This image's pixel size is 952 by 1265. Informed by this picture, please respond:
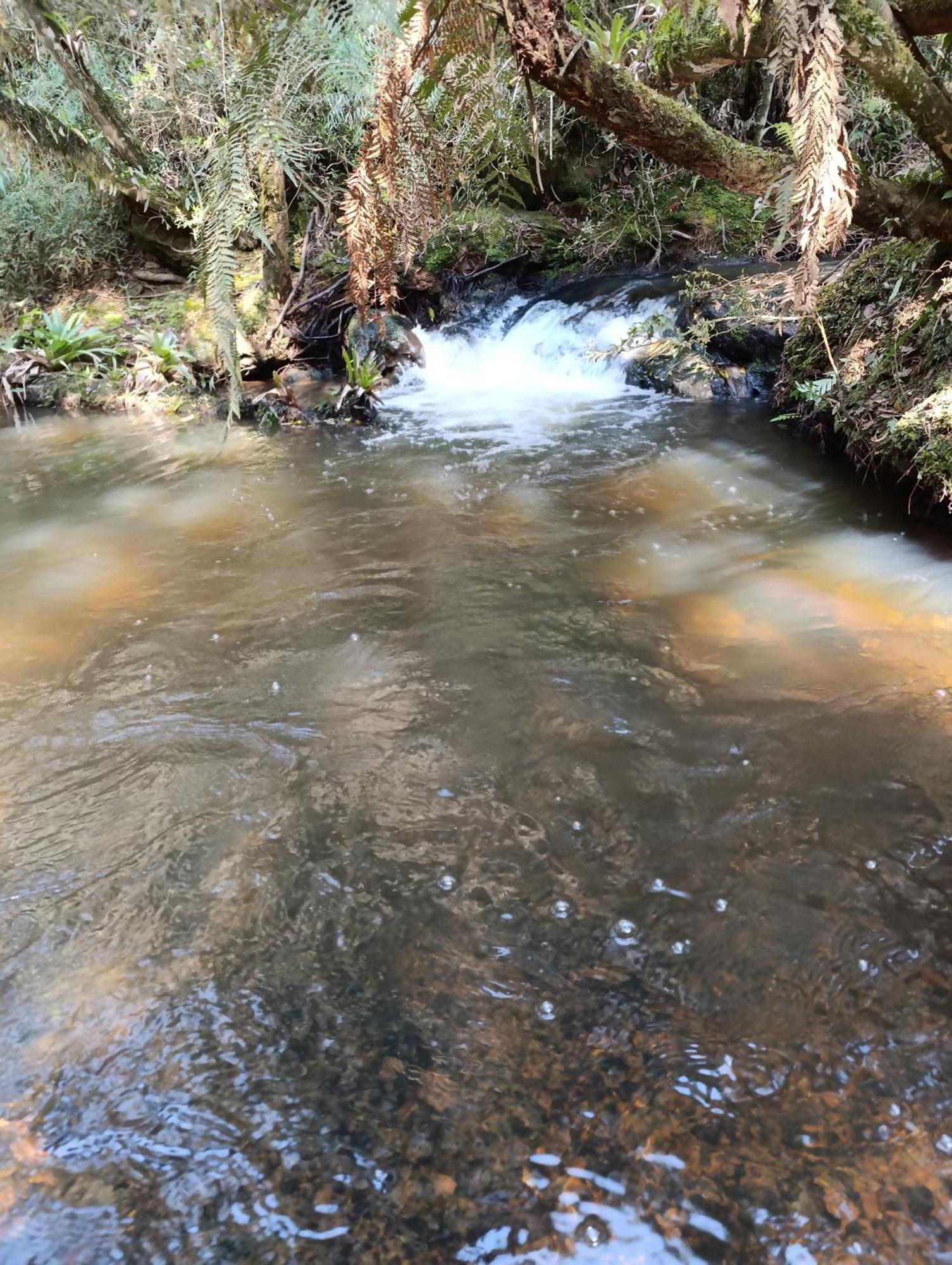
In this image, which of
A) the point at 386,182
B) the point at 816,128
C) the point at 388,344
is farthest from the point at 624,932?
the point at 388,344

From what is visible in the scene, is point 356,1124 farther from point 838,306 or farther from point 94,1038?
point 838,306

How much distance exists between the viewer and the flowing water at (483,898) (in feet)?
5.59

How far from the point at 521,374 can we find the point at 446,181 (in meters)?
5.83

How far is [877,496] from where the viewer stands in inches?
199

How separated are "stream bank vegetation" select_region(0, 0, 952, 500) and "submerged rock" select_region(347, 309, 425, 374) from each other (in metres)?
0.08

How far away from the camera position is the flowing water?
1.71 m

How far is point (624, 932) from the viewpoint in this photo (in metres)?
2.29

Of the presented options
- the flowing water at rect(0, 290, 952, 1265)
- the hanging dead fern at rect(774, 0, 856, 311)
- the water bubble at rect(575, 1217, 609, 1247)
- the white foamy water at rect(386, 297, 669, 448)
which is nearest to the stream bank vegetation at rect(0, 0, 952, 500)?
the hanging dead fern at rect(774, 0, 856, 311)

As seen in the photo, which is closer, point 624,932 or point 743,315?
point 624,932

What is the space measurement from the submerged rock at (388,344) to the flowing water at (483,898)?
447 centimetres

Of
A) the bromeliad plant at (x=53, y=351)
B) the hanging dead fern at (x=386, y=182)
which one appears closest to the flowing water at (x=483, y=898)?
the hanging dead fern at (x=386, y=182)

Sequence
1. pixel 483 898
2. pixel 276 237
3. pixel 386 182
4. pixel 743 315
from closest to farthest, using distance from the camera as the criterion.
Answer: pixel 483 898 → pixel 386 182 → pixel 743 315 → pixel 276 237

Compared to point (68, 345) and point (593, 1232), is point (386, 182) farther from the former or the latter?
point (68, 345)

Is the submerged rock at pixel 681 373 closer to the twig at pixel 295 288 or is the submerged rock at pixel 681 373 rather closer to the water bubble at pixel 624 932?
the twig at pixel 295 288
